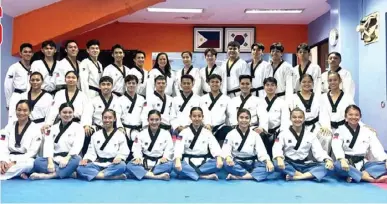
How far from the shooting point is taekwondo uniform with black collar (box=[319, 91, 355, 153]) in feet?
16.1

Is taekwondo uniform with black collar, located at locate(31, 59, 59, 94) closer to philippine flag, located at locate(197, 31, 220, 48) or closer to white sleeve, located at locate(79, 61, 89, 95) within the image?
white sleeve, located at locate(79, 61, 89, 95)

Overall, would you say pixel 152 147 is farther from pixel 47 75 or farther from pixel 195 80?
pixel 47 75

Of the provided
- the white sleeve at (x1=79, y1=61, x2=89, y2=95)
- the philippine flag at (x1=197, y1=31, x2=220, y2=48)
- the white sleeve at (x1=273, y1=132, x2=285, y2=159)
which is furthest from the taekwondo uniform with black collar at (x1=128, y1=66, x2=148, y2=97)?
the philippine flag at (x1=197, y1=31, x2=220, y2=48)

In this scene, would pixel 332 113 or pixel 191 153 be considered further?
pixel 332 113

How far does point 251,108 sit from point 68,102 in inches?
88.7

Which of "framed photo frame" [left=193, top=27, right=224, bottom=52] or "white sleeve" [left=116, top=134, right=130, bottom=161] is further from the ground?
"framed photo frame" [left=193, top=27, right=224, bottom=52]

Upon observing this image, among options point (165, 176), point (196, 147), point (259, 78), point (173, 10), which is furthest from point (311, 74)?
point (173, 10)

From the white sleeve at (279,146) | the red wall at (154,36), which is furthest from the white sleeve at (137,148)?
the red wall at (154,36)

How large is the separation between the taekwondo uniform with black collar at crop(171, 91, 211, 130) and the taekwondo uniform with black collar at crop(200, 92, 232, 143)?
11 centimetres

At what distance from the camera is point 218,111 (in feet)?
17.0

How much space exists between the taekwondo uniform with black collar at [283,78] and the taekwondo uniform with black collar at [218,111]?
84 cm

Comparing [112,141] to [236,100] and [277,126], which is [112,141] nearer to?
[236,100]

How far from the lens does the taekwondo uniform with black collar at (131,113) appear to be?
5035 mm

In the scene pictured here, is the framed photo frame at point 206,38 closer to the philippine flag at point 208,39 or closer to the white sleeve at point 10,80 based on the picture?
the philippine flag at point 208,39
